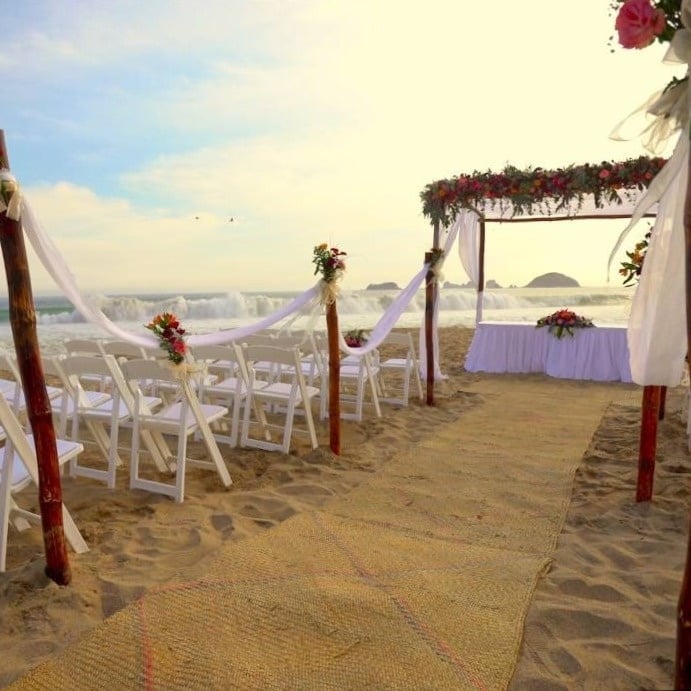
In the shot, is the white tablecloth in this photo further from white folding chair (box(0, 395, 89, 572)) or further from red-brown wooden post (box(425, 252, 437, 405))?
white folding chair (box(0, 395, 89, 572))

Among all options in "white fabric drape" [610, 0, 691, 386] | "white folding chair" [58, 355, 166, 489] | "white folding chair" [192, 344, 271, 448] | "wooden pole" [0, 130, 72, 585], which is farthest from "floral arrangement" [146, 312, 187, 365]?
"white fabric drape" [610, 0, 691, 386]

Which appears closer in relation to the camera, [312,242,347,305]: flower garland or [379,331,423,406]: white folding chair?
[312,242,347,305]: flower garland

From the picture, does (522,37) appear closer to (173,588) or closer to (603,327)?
(603,327)

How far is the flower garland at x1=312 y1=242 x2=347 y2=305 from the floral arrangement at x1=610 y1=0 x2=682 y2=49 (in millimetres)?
2795

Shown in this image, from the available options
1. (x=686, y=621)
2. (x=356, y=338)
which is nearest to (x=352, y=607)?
(x=686, y=621)

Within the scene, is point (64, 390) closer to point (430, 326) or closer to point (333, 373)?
point (333, 373)

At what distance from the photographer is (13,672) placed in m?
1.80

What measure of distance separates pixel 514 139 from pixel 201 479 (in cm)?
742

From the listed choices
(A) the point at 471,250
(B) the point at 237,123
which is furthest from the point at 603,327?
(B) the point at 237,123

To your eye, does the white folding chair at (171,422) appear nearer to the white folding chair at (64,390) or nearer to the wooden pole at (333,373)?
the white folding chair at (64,390)

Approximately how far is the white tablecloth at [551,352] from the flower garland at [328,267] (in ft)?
16.2

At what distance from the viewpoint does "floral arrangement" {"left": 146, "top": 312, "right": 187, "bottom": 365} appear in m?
3.32

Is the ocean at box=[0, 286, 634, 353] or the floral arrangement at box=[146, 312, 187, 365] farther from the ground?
the floral arrangement at box=[146, 312, 187, 365]

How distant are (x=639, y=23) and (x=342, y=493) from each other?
2791 millimetres
